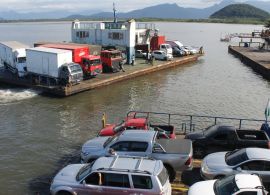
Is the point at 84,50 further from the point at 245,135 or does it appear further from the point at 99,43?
the point at 245,135

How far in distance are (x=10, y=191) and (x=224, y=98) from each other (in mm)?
20758

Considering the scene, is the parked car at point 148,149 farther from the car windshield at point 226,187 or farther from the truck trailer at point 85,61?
the truck trailer at point 85,61

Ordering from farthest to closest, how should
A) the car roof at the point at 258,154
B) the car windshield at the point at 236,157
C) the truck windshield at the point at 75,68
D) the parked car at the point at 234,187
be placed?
the truck windshield at the point at 75,68
the car windshield at the point at 236,157
the car roof at the point at 258,154
the parked car at the point at 234,187

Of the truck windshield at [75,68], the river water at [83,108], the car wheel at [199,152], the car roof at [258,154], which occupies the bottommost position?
the river water at [83,108]

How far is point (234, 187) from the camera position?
10.8m

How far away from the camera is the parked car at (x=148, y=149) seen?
558 inches

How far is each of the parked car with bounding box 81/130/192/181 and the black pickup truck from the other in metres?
1.48

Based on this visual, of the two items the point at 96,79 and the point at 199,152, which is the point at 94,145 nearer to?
the point at 199,152

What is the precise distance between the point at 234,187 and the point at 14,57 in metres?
29.2

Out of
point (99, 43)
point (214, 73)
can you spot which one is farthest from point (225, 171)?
point (99, 43)

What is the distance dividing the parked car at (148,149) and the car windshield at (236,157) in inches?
55.0

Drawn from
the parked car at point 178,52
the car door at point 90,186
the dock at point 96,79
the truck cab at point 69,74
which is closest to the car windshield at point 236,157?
the car door at point 90,186

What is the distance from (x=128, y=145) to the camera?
14.6 metres

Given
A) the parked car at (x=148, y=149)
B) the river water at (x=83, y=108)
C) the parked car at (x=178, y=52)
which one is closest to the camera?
the parked car at (x=148, y=149)
